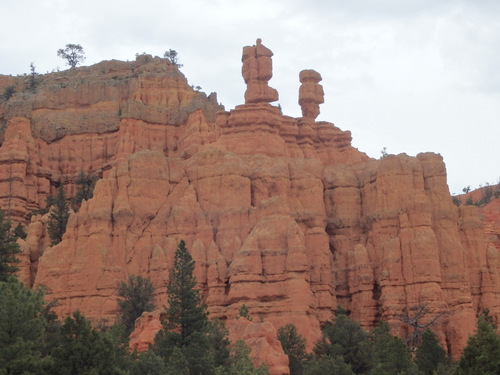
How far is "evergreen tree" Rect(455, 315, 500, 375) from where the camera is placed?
39312 millimetres

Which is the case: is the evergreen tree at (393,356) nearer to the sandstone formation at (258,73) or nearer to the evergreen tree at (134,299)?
the evergreen tree at (134,299)

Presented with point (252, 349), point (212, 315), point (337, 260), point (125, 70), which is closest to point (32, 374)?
point (252, 349)

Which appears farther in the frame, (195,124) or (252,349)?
(195,124)

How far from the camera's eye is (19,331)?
3581 centimetres

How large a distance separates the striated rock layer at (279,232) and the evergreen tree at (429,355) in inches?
248

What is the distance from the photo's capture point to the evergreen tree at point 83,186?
77.9 m

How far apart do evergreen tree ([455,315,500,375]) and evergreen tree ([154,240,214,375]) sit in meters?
11.1

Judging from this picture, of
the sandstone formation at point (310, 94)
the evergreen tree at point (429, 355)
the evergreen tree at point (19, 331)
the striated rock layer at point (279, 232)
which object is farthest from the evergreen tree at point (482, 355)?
the sandstone formation at point (310, 94)

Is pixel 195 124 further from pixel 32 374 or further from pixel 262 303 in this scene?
pixel 32 374

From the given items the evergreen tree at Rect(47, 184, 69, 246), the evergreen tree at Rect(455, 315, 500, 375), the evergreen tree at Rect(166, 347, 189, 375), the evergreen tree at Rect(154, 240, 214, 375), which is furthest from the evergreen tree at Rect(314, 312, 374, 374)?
the evergreen tree at Rect(47, 184, 69, 246)

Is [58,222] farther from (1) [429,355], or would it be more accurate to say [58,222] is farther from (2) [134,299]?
(1) [429,355]

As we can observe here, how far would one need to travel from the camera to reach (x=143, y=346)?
169 ft

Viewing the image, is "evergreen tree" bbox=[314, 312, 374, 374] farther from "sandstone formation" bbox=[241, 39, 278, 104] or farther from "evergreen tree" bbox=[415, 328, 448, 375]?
"sandstone formation" bbox=[241, 39, 278, 104]

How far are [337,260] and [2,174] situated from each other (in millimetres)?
29484
